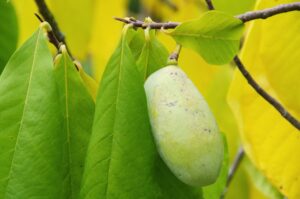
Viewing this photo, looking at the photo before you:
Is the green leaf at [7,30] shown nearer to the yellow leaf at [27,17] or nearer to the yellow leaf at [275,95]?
the yellow leaf at [275,95]

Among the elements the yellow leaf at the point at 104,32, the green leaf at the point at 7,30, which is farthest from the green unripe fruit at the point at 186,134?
the yellow leaf at the point at 104,32

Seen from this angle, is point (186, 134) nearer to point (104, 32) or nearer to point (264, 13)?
point (264, 13)

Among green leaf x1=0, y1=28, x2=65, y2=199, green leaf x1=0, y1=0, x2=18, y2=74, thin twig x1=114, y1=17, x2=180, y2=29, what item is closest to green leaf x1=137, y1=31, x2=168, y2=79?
thin twig x1=114, y1=17, x2=180, y2=29

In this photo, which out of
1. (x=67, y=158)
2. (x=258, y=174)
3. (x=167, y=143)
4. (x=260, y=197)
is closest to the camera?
(x=167, y=143)

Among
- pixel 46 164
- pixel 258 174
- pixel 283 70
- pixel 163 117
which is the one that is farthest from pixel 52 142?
pixel 258 174

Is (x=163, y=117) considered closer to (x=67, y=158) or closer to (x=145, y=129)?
(x=145, y=129)

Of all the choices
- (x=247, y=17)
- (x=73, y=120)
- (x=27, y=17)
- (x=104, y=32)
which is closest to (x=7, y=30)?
(x=73, y=120)

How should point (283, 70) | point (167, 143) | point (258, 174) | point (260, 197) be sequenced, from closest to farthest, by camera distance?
point (167, 143)
point (283, 70)
point (258, 174)
point (260, 197)

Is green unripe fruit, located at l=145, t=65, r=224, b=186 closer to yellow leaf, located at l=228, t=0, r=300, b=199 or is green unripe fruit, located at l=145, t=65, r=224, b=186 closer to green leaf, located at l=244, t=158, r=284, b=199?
yellow leaf, located at l=228, t=0, r=300, b=199
